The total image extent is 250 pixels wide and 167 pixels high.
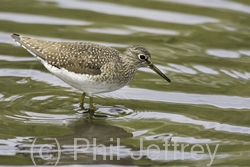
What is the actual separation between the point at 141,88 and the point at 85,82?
5.16 feet

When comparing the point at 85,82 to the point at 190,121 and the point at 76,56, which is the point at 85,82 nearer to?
the point at 76,56

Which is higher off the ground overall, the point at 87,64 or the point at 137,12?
the point at 137,12

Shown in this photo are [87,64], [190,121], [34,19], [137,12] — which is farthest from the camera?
[137,12]

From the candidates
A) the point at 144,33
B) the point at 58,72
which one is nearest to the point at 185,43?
the point at 144,33

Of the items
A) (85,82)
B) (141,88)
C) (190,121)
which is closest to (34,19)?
(141,88)

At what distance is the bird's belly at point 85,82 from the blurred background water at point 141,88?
0.43 metres

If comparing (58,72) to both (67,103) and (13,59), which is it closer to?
(67,103)

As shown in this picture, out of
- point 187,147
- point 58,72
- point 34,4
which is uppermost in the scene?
point 34,4

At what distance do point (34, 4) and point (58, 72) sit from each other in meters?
5.26

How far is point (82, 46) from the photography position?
1055cm

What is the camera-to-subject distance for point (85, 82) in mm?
10234

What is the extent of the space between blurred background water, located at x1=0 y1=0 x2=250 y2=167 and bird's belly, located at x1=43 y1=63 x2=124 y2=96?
0.43m

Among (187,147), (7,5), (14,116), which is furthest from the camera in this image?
(7,5)

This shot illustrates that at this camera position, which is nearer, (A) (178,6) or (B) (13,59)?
(B) (13,59)
